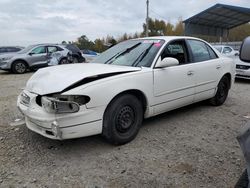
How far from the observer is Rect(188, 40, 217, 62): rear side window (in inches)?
193

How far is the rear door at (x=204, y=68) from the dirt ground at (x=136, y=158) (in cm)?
63

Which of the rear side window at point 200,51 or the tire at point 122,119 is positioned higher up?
the rear side window at point 200,51

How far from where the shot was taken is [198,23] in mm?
28109

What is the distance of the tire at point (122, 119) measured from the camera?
3.42m

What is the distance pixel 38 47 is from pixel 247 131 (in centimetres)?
1367

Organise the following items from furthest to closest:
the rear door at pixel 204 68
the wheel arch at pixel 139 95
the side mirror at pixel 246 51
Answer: the rear door at pixel 204 68 → the wheel arch at pixel 139 95 → the side mirror at pixel 246 51

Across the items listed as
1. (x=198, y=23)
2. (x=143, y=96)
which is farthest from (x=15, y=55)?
(x=198, y=23)

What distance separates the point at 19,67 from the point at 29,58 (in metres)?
0.67

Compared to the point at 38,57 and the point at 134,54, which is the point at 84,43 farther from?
the point at 134,54

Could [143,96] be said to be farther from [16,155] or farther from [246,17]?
[246,17]

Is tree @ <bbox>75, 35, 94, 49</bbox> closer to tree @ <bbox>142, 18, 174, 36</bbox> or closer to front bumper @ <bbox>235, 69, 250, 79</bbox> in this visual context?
tree @ <bbox>142, 18, 174, 36</bbox>

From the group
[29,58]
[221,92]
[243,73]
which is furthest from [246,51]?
[29,58]

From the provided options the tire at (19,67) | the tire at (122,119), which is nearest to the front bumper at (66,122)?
the tire at (122,119)

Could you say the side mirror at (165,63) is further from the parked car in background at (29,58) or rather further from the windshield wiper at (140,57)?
the parked car in background at (29,58)
